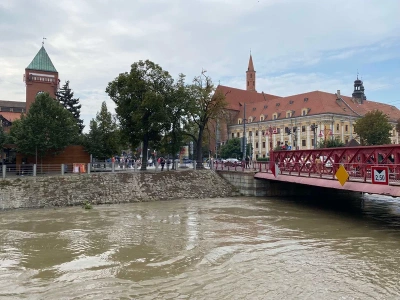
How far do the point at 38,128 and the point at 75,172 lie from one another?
5.63 metres

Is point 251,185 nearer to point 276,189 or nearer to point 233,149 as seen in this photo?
point 276,189

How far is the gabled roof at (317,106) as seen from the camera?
8181 cm

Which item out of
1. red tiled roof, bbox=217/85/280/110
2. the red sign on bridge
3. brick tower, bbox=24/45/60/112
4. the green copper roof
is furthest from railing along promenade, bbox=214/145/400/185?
red tiled roof, bbox=217/85/280/110

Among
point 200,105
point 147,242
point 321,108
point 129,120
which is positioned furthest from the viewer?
point 321,108

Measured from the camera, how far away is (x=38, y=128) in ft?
105

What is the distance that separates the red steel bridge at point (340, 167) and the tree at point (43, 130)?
59.3 feet

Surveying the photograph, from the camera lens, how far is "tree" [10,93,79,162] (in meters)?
31.6

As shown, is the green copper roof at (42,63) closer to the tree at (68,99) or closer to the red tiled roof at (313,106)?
the tree at (68,99)

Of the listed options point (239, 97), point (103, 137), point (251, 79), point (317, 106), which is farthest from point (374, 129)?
point (251, 79)

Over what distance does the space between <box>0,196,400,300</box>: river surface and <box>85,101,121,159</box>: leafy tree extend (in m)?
14.6

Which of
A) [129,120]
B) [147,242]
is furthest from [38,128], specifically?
[147,242]

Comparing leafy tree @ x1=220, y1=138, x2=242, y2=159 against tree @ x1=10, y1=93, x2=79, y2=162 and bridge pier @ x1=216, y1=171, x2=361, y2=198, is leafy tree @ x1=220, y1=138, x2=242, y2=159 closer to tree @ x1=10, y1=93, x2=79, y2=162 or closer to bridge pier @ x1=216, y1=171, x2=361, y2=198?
bridge pier @ x1=216, y1=171, x2=361, y2=198

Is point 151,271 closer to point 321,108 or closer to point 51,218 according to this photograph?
point 51,218

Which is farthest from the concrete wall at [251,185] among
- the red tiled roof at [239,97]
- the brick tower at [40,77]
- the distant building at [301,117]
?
the red tiled roof at [239,97]
